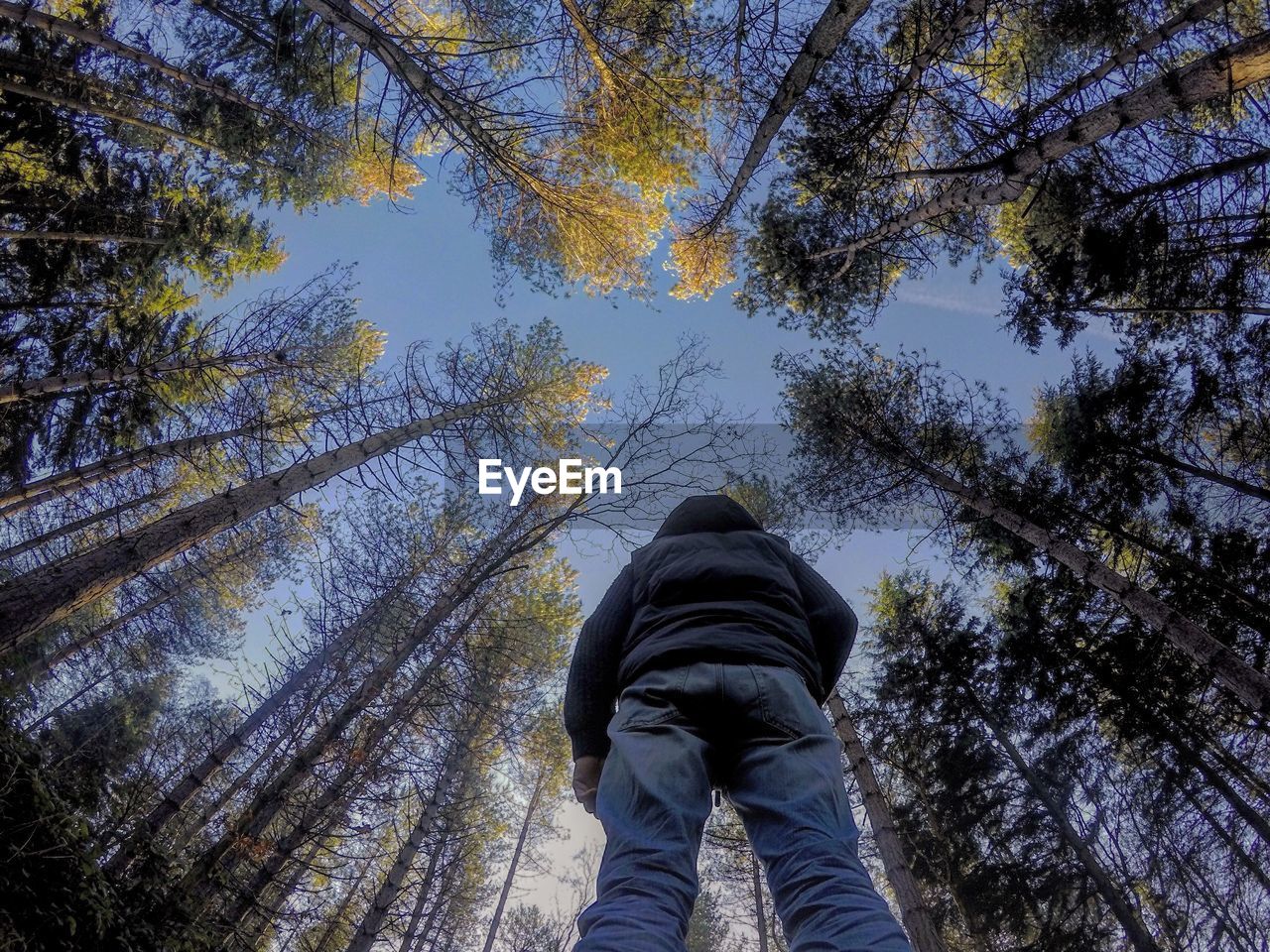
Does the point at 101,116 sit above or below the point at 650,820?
above

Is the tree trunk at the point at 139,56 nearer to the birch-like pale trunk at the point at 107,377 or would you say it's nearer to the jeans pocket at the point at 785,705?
the birch-like pale trunk at the point at 107,377

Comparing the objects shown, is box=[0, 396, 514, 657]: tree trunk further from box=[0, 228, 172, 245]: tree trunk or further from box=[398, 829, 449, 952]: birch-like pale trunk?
box=[0, 228, 172, 245]: tree trunk

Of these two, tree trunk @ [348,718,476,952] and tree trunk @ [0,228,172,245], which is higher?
tree trunk @ [0,228,172,245]

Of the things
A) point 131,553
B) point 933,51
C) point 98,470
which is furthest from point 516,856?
point 933,51

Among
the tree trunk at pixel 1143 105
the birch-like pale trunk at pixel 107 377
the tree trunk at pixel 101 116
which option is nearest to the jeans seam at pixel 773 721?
the tree trunk at pixel 1143 105

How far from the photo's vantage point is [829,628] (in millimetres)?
2076

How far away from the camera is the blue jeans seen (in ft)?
3.77

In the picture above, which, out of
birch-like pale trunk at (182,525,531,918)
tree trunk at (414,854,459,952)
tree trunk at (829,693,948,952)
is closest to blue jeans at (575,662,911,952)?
birch-like pale trunk at (182,525,531,918)

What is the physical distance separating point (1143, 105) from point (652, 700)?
5.52 meters

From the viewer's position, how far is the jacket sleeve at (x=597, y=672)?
6.18 feet

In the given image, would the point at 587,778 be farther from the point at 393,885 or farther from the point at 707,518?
the point at 393,885

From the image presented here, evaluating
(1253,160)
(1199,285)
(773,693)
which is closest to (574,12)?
(773,693)

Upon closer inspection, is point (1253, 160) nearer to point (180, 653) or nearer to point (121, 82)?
point (121, 82)

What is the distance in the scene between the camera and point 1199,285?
7.06 m
